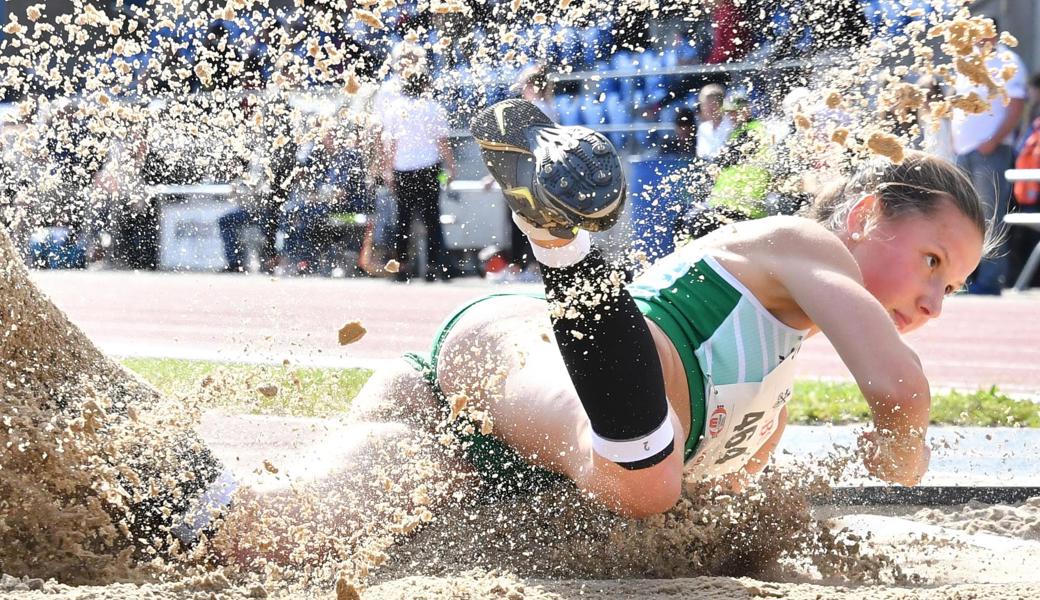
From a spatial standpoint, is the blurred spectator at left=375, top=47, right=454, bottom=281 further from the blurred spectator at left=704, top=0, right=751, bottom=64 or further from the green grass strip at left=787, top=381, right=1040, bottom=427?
the green grass strip at left=787, top=381, right=1040, bottom=427

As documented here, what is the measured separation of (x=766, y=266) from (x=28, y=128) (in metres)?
1.87

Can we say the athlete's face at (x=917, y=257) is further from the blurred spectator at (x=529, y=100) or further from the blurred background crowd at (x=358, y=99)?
the blurred spectator at (x=529, y=100)

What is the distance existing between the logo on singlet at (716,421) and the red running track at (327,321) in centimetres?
242

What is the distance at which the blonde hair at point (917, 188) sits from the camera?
2629 mm

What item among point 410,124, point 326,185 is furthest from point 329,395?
point 410,124

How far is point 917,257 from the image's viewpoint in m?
2.62

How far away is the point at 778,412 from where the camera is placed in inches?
108

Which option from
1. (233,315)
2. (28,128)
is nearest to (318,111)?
(28,128)

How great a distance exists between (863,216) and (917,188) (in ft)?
0.45

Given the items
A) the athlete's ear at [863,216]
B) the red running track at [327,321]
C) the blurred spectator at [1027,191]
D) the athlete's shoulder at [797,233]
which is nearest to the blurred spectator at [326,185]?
the red running track at [327,321]

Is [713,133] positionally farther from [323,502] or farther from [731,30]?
[323,502]

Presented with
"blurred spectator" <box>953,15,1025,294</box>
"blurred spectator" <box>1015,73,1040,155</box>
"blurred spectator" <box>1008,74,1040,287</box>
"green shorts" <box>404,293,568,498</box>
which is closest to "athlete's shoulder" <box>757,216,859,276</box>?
"green shorts" <box>404,293,568,498</box>

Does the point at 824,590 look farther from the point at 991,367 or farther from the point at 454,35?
the point at 991,367

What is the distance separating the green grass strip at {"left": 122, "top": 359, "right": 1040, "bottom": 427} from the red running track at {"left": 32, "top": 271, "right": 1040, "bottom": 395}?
23.6 inches
